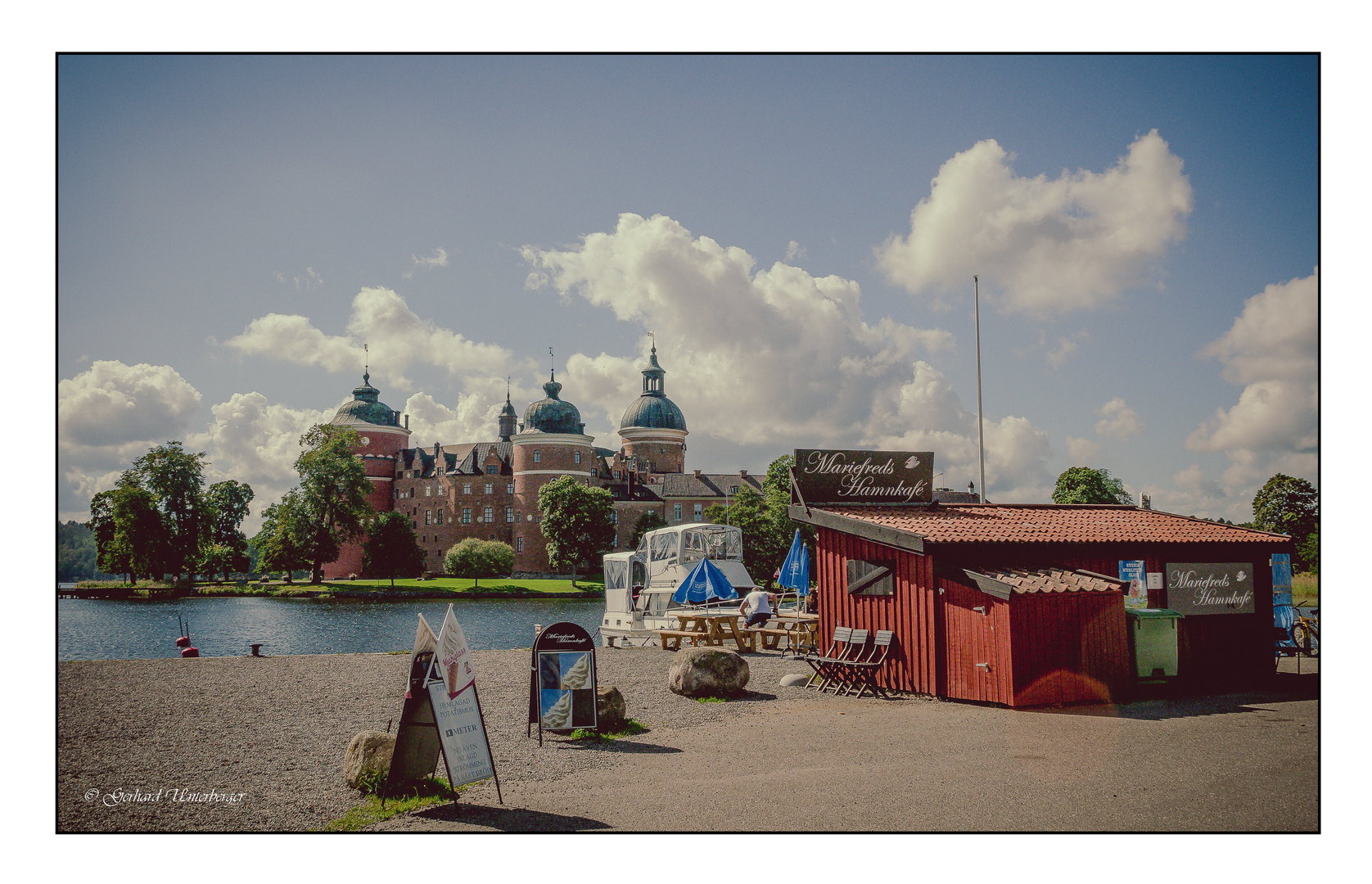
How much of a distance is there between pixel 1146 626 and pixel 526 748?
8994 millimetres

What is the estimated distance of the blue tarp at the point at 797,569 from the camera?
2569 centimetres

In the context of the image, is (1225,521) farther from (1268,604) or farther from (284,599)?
(284,599)

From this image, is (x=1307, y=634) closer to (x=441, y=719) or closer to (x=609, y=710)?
(x=609, y=710)

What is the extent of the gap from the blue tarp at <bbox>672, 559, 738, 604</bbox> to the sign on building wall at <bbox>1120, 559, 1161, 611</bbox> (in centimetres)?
1299

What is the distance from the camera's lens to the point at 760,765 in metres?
8.84

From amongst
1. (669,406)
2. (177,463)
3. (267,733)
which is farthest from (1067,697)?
(669,406)

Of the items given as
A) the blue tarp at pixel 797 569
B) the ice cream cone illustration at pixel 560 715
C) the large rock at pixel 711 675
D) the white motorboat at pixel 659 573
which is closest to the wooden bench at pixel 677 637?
the blue tarp at pixel 797 569

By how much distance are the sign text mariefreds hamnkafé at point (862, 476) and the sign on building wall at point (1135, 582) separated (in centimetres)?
321

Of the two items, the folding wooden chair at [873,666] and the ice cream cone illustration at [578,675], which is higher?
the ice cream cone illustration at [578,675]

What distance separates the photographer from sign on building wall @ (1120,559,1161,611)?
13375mm

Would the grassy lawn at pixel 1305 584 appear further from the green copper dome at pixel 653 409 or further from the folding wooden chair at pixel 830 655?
the green copper dome at pixel 653 409

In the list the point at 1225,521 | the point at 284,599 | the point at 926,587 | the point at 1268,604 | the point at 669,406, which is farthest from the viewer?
the point at 669,406

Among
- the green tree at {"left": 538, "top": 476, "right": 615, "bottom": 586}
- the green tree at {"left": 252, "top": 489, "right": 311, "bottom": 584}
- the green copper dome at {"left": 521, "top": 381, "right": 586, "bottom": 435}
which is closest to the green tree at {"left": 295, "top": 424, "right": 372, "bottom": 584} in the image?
the green tree at {"left": 252, "top": 489, "right": 311, "bottom": 584}

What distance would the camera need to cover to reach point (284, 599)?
58.9 meters
